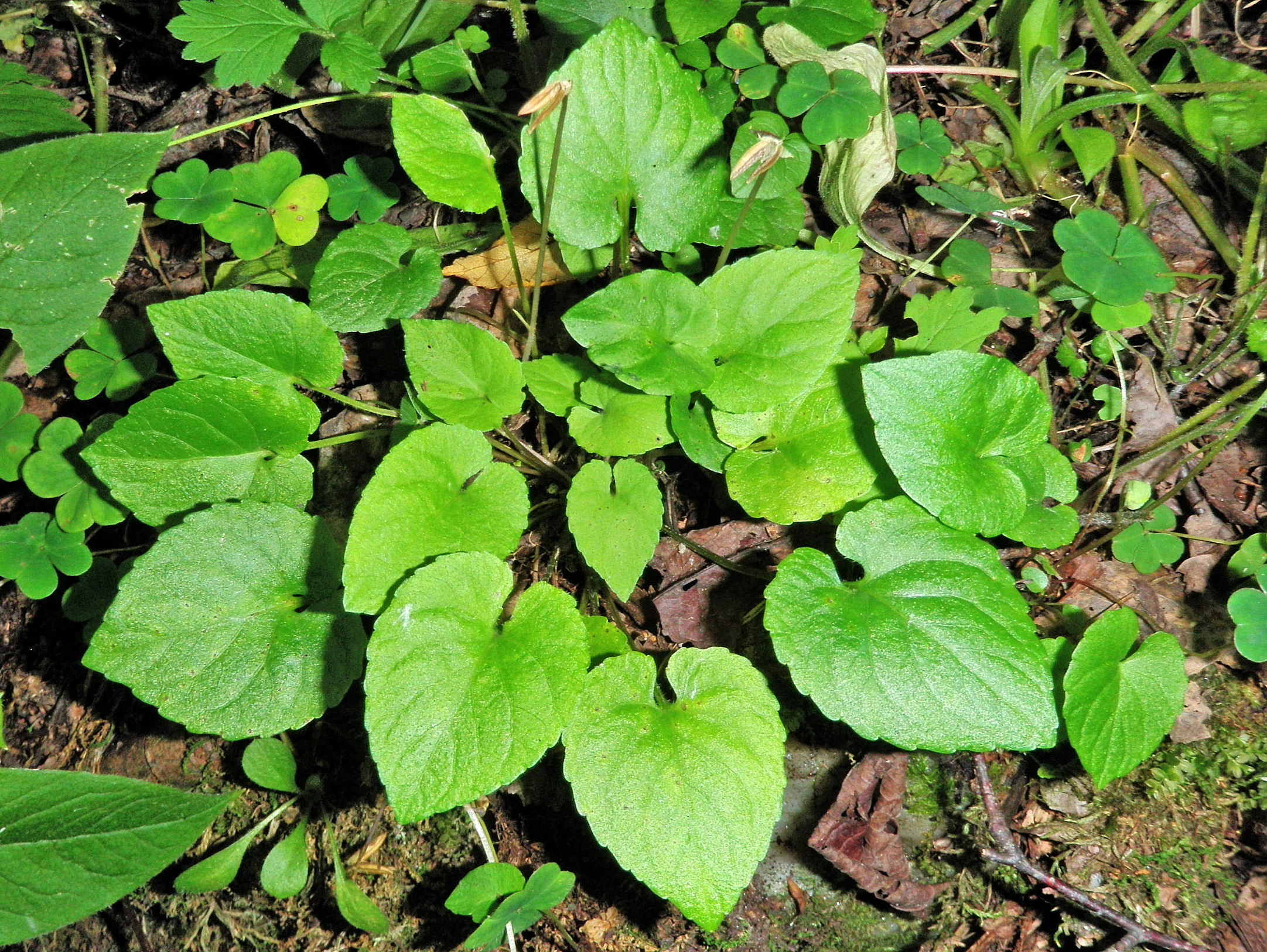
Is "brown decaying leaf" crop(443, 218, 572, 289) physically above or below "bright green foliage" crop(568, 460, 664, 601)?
above

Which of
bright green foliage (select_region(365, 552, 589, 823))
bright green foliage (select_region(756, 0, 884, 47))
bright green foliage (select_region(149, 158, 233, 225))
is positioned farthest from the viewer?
bright green foliage (select_region(149, 158, 233, 225))

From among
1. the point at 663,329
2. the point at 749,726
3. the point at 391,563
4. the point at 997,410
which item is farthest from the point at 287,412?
the point at 997,410

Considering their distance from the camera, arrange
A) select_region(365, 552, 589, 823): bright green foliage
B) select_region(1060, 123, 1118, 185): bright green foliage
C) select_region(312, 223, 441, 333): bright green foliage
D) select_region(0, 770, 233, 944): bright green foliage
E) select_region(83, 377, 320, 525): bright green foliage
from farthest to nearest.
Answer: select_region(1060, 123, 1118, 185): bright green foliage
select_region(312, 223, 441, 333): bright green foliage
select_region(83, 377, 320, 525): bright green foliage
select_region(0, 770, 233, 944): bright green foliage
select_region(365, 552, 589, 823): bright green foliage

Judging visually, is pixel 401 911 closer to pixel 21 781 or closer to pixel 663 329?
pixel 21 781

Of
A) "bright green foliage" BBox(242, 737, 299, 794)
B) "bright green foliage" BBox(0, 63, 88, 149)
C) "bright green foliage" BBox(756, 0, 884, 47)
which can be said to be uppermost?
"bright green foliage" BBox(756, 0, 884, 47)

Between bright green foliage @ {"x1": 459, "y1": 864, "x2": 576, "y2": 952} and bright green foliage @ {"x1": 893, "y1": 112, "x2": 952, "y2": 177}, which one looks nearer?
Result: bright green foliage @ {"x1": 459, "y1": 864, "x2": 576, "y2": 952}

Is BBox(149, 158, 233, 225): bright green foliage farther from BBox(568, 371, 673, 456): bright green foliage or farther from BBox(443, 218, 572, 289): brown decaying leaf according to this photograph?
BBox(568, 371, 673, 456): bright green foliage

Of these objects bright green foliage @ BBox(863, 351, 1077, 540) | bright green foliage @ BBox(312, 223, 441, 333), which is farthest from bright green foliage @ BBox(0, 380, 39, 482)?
bright green foliage @ BBox(863, 351, 1077, 540)

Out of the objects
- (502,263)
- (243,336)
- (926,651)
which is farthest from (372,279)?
(926,651)
